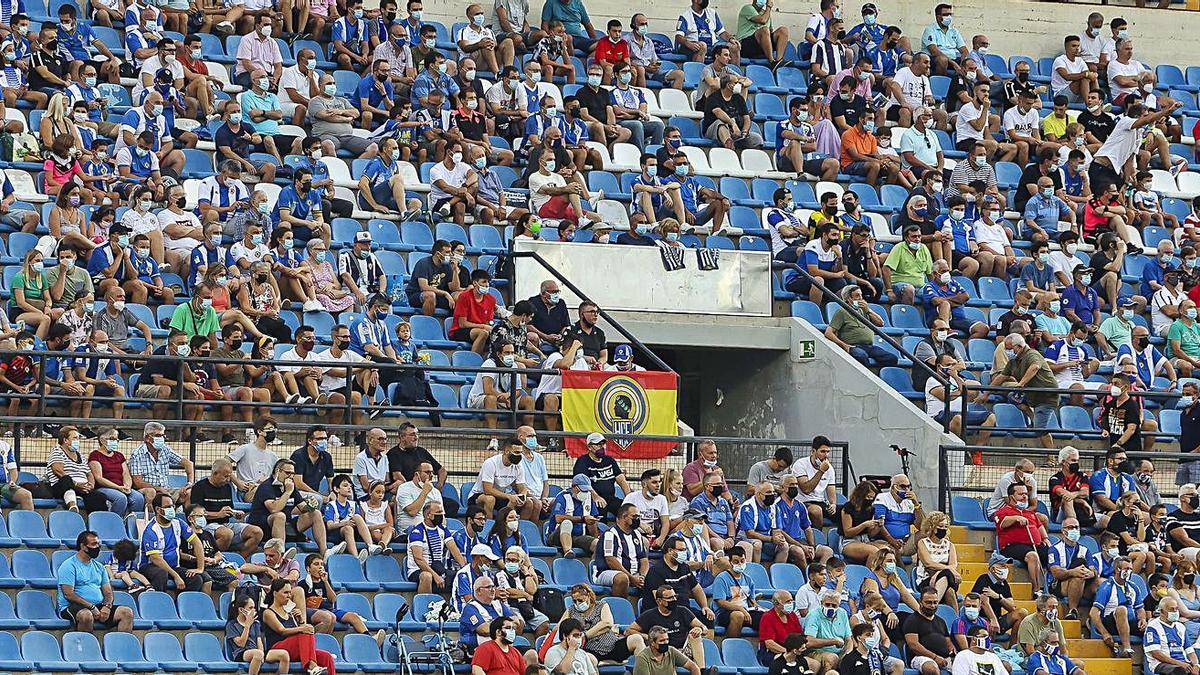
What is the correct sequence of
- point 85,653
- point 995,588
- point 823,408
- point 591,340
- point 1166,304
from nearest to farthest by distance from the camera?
point 85,653
point 995,588
point 591,340
point 823,408
point 1166,304

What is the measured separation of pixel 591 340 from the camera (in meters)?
22.6

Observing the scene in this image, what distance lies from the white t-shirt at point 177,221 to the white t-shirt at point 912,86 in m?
9.06

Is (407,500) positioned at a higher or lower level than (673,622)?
higher

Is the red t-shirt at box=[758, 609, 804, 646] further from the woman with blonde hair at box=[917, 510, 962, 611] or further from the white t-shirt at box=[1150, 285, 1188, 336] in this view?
the white t-shirt at box=[1150, 285, 1188, 336]

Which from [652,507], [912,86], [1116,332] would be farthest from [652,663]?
[912,86]

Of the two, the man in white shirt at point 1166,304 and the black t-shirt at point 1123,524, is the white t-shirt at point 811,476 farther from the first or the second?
the man in white shirt at point 1166,304

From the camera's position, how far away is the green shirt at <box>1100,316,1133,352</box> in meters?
25.0

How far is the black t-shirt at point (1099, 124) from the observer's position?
2873 centimetres

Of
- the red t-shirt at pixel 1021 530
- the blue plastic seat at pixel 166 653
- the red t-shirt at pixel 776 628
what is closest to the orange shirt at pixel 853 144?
the red t-shirt at pixel 1021 530

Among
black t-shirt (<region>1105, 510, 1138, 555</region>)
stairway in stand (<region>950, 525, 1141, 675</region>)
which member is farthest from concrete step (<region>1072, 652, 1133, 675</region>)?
black t-shirt (<region>1105, 510, 1138, 555</region>)

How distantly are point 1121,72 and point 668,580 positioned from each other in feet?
41.3

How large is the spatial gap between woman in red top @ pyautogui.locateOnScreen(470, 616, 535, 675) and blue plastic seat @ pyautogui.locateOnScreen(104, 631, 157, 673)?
2.34m

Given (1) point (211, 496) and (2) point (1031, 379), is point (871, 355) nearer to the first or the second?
(2) point (1031, 379)

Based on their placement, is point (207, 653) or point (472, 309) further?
point (472, 309)
